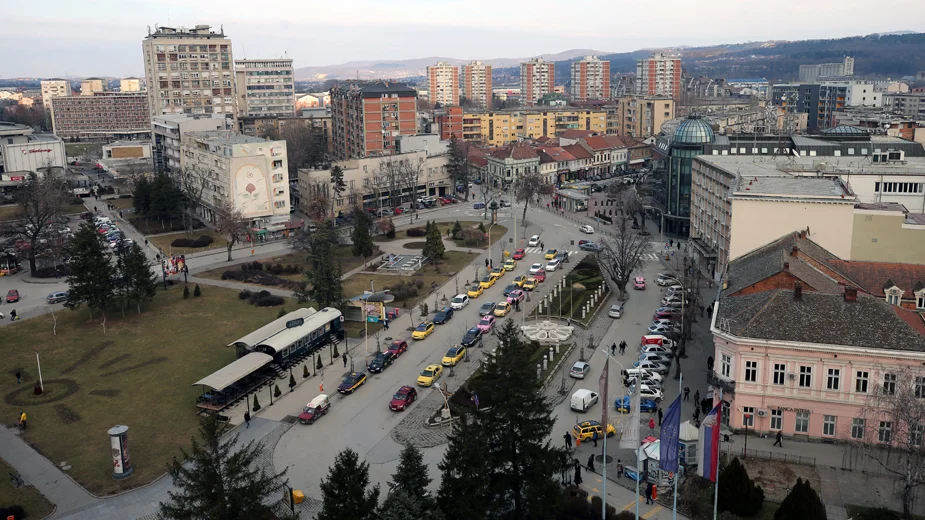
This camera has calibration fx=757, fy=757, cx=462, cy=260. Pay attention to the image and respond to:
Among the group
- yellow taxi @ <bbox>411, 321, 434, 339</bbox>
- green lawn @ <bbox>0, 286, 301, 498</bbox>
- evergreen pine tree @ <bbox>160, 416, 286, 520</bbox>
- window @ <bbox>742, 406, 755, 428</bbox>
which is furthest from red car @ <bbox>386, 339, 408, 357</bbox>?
evergreen pine tree @ <bbox>160, 416, 286, 520</bbox>

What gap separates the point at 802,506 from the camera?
2419 centimetres

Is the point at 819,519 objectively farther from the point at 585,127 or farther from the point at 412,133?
the point at 585,127

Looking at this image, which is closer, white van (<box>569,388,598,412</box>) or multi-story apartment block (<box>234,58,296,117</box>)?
white van (<box>569,388,598,412</box>)

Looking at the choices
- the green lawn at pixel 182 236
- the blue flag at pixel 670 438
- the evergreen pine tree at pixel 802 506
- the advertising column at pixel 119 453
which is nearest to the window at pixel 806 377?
the evergreen pine tree at pixel 802 506

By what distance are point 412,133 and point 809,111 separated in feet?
276

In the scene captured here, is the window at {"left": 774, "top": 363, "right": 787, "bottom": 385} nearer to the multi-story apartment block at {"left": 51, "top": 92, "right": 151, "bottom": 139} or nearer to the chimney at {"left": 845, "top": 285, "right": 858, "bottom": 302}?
the chimney at {"left": 845, "top": 285, "right": 858, "bottom": 302}

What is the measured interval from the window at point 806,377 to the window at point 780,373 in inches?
25.5

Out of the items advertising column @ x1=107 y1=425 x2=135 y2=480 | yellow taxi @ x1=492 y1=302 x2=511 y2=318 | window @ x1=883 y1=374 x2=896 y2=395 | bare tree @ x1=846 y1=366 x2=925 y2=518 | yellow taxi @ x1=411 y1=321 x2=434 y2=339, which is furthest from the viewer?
yellow taxi @ x1=492 y1=302 x2=511 y2=318

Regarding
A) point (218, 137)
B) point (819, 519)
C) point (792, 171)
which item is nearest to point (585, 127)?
point (218, 137)

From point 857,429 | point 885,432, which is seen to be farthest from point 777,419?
point 885,432

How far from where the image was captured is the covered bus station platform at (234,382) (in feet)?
120

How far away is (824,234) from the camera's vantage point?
43.6m

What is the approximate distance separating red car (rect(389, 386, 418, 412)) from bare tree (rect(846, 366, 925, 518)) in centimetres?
1936

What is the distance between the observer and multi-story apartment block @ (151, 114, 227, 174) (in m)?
91.6
